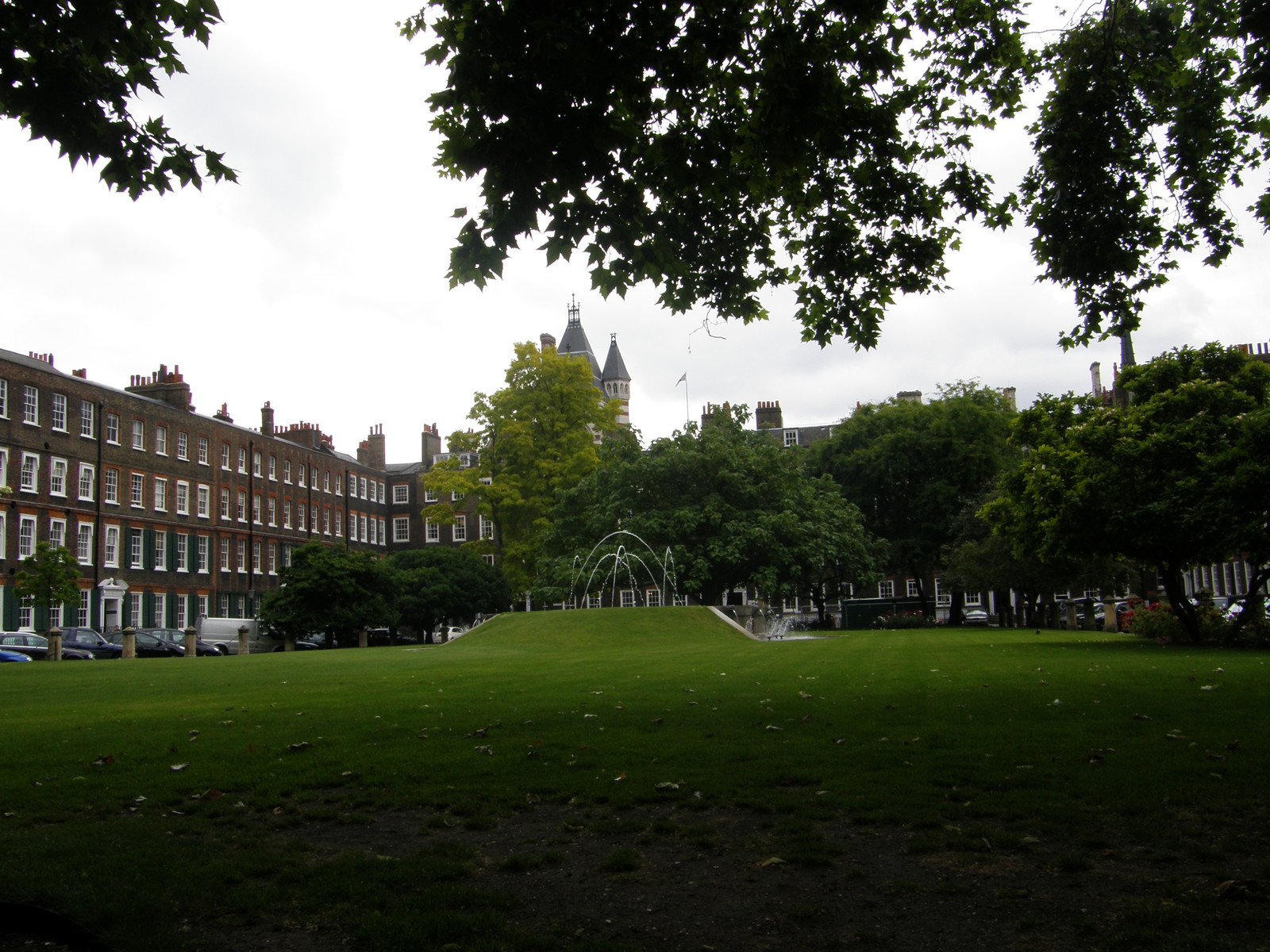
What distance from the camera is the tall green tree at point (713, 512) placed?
42.5 meters

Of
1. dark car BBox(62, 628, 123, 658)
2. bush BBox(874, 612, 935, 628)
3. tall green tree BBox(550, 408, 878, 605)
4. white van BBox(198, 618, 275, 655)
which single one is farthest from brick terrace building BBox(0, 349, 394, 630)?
bush BBox(874, 612, 935, 628)

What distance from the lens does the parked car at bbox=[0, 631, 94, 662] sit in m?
36.0

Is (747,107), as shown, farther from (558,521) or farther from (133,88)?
(558,521)

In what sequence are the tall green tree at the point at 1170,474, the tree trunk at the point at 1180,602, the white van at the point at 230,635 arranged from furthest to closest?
1. the white van at the point at 230,635
2. the tree trunk at the point at 1180,602
3. the tall green tree at the point at 1170,474

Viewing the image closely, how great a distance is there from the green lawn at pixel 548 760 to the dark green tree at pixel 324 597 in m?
26.2

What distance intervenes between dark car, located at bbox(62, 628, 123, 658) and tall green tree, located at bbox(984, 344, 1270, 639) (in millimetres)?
33472

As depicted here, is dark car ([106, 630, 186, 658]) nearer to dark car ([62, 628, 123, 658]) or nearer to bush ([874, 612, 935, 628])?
dark car ([62, 628, 123, 658])

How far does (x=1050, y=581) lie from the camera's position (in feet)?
141

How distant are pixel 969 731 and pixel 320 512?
222ft

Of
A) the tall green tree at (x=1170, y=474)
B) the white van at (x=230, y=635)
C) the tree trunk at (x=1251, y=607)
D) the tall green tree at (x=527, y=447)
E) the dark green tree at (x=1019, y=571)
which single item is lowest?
the white van at (x=230, y=635)

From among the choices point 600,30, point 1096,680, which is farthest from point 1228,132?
point 600,30

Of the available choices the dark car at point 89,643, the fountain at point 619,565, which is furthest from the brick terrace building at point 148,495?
the fountain at point 619,565

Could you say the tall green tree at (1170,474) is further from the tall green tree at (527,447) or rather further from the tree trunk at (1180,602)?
the tall green tree at (527,447)

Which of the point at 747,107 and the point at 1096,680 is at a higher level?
the point at 747,107
